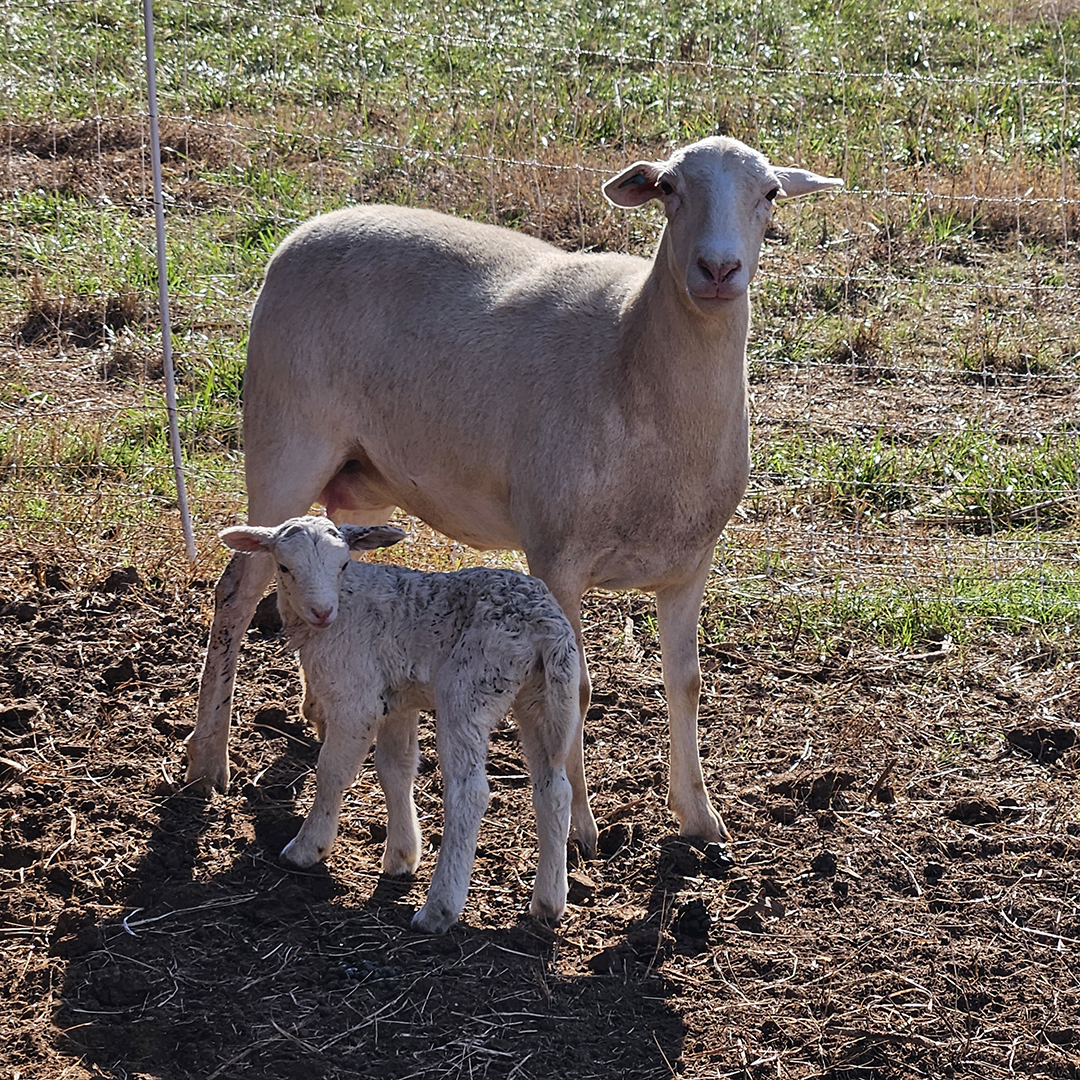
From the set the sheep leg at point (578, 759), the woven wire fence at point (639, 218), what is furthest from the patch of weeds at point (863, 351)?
the sheep leg at point (578, 759)

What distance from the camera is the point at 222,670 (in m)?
5.38

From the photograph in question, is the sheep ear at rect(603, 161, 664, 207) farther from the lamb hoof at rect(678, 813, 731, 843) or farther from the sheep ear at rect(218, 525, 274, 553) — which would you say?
the lamb hoof at rect(678, 813, 731, 843)

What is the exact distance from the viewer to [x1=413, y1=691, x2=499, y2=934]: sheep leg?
418cm

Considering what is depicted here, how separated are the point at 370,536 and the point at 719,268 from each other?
1370 mm

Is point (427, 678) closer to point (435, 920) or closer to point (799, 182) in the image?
point (435, 920)

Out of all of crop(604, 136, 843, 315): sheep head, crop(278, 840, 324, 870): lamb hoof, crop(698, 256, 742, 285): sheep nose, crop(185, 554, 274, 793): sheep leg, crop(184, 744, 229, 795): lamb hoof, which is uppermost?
crop(604, 136, 843, 315): sheep head

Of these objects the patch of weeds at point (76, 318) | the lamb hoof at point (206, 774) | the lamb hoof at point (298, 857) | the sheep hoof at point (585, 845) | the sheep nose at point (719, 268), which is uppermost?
the sheep nose at point (719, 268)

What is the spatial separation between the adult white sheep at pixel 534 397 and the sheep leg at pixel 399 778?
62 cm

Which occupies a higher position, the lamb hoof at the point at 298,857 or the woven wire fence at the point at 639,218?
the woven wire fence at the point at 639,218

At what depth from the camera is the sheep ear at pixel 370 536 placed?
447 cm

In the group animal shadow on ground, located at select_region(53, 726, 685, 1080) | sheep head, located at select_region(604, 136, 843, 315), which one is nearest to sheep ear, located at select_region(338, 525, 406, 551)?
animal shadow on ground, located at select_region(53, 726, 685, 1080)

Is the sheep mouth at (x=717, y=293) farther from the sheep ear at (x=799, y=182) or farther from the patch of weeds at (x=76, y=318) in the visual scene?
the patch of weeds at (x=76, y=318)

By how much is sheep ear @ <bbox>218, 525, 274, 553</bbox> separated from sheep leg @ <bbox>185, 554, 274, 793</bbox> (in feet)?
3.11

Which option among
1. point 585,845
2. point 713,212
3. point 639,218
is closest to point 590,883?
point 585,845
